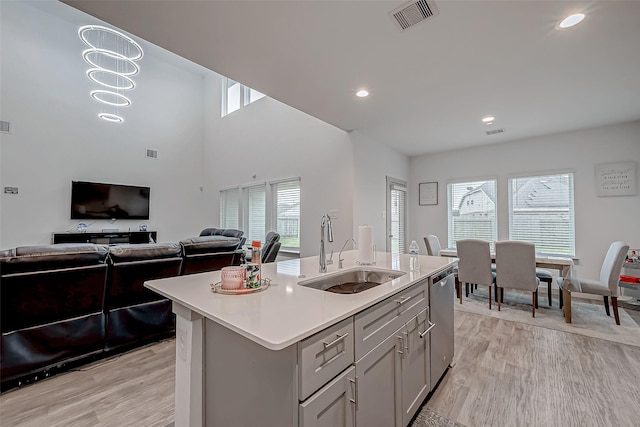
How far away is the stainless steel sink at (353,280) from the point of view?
1.79 meters

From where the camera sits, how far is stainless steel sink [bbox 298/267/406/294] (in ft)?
5.89

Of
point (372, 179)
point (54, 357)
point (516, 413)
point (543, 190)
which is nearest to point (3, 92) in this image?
point (54, 357)

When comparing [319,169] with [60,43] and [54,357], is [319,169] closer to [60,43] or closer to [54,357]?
[54,357]

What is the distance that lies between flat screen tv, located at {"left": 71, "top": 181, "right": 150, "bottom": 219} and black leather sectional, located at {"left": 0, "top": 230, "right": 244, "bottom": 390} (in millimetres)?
4787

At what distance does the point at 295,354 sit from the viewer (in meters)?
0.91

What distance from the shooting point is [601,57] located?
2488 millimetres

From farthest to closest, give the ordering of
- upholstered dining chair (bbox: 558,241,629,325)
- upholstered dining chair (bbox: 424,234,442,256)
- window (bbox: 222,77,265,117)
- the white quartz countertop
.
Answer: window (bbox: 222,77,265,117)
upholstered dining chair (bbox: 424,234,442,256)
upholstered dining chair (bbox: 558,241,629,325)
the white quartz countertop

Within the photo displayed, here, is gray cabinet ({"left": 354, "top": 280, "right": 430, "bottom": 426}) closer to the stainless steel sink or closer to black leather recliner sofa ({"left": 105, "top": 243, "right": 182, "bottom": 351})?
the stainless steel sink

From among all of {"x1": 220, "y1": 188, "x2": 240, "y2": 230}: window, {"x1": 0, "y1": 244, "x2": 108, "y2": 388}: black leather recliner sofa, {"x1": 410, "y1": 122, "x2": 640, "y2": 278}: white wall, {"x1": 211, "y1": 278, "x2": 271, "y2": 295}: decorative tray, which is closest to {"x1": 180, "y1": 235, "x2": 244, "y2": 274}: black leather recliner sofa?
{"x1": 0, "y1": 244, "x2": 108, "y2": 388}: black leather recliner sofa

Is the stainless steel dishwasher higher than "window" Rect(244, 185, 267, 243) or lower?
lower

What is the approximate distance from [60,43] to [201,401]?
8066 mm

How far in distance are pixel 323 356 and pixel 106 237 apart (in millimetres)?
6827

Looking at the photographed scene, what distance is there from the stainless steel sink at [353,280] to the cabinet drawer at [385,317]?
8.4 inches

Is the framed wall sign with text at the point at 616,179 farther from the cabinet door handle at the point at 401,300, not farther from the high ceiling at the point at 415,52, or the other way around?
the cabinet door handle at the point at 401,300
